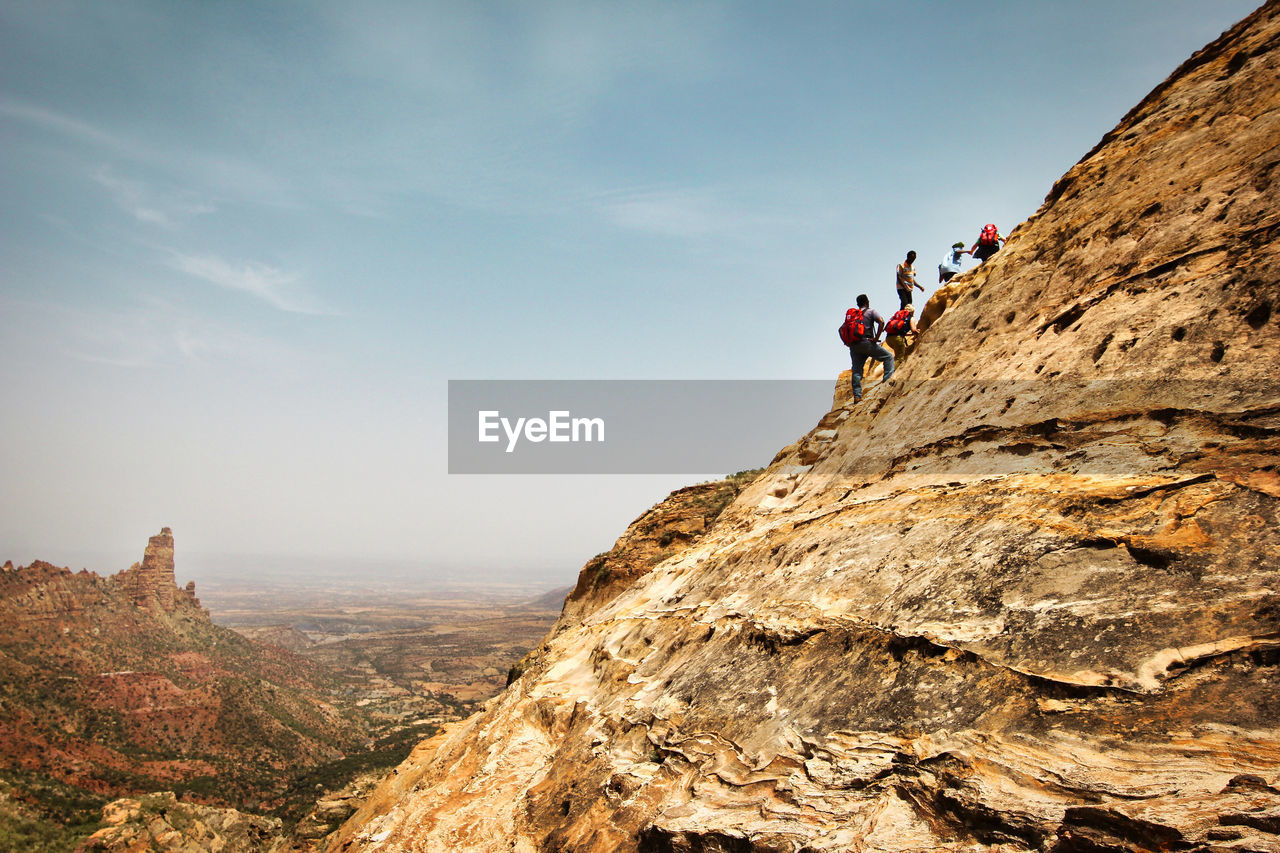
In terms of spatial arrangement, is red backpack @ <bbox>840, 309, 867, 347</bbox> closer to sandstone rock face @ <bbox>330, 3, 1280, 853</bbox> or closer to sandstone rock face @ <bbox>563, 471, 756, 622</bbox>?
sandstone rock face @ <bbox>330, 3, 1280, 853</bbox>

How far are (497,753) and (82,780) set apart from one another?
227ft

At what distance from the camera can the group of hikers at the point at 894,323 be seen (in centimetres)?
1443

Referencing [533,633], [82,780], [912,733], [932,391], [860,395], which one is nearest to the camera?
[912,733]

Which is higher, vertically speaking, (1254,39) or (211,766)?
(1254,39)

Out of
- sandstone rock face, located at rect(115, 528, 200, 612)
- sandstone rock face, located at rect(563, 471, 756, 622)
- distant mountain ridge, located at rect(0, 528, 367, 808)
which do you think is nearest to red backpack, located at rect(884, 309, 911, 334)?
sandstone rock face, located at rect(563, 471, 756, 622)

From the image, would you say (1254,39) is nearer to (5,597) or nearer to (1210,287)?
(1210,287)

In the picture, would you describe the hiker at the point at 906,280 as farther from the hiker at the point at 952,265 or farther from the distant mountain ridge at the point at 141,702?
the distant mountain ridge at the point at 141,702

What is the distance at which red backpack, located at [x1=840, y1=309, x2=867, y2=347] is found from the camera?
14359 mm

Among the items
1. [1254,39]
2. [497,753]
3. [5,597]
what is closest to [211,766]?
[5,597]

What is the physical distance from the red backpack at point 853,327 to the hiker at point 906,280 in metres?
3.40

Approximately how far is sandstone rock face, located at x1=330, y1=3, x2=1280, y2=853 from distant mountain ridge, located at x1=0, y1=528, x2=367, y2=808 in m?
67.4

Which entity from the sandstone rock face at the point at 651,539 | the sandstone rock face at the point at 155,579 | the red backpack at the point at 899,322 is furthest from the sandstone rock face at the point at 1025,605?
the sandstone rock face at the point at 155,579

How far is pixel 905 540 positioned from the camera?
807 centimetres

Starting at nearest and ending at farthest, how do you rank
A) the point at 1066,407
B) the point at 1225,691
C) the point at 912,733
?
the point at 1225,691 → the point at 912,733 → the point at 1066,407
